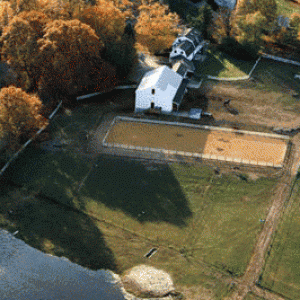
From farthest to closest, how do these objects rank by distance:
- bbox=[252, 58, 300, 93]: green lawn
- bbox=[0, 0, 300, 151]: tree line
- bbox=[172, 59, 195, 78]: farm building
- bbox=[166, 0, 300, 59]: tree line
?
bbox=[166, 0, 300, 59]: tree line, bbox=[252, 58, 300, 93]: green lawn, bbox=[172, 59, 195, 78]: farm building, bbox=[0, 0, 300, 151]: tree line

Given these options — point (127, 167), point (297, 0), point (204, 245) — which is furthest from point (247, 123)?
point (297, 0)

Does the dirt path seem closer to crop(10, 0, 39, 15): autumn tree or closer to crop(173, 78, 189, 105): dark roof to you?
crop(173, 78, 189, 105): dark roof

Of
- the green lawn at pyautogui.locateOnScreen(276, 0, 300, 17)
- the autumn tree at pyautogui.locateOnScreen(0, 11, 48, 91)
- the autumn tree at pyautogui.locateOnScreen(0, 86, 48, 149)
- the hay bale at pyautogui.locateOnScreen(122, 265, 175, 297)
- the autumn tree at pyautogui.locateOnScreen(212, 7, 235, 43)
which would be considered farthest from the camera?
the green lawn at pyautogui.locateOnScreen(276, 0, 300, 17)

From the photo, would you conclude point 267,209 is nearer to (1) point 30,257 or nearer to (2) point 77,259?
(2) point 77,259

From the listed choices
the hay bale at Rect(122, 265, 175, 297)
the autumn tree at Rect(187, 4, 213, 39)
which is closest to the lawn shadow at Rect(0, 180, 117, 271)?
the hay bale at Rect(122, 265, 175, 297)

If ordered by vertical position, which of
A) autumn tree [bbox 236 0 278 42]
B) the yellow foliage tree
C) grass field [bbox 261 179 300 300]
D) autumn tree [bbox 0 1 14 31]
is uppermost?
autumn tree [bbox 0 1 14 31]

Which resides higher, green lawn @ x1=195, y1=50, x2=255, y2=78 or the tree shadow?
green lawn @ x1=195, y1=50, x2=255, y2=78

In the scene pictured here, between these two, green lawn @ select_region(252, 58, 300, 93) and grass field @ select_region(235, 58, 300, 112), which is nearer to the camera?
grass field @ select_region(235, 58, 300, 112)
